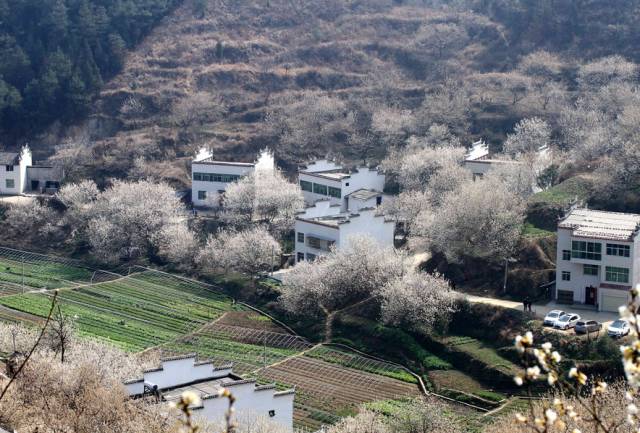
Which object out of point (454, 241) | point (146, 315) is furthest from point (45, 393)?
point (454, 241)

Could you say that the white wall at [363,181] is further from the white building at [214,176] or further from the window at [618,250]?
the window at [618,250]

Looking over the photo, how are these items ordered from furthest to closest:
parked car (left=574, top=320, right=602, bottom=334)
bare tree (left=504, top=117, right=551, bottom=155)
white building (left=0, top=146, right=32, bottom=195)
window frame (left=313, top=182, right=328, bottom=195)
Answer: white building (left=0, top=146, right=32, bottom=195)
bare tree (left=504, top=117, right=551, bottom=155)
window frame (left=313, top=182, right=328, bottom=195)
parked car (left=574, top=320, right=602, bottom=334)

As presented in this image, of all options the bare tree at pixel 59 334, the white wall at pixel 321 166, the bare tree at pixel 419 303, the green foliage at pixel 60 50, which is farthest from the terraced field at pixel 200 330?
the green foliage at pixel 60 50

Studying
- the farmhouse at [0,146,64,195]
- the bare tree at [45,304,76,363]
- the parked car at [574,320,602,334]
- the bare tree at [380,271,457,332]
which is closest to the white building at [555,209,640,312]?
the parked car at [574,320,602,334]

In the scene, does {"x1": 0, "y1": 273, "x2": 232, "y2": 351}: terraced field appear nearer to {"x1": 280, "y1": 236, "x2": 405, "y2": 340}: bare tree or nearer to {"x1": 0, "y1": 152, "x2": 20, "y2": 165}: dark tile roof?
{"x1": 280, "y1": 236, "x2": 405, "y2": 340}: bare tree

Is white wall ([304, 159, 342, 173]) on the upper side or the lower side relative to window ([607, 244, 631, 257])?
upper

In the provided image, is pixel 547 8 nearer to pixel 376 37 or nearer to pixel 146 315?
pixel 376 37
